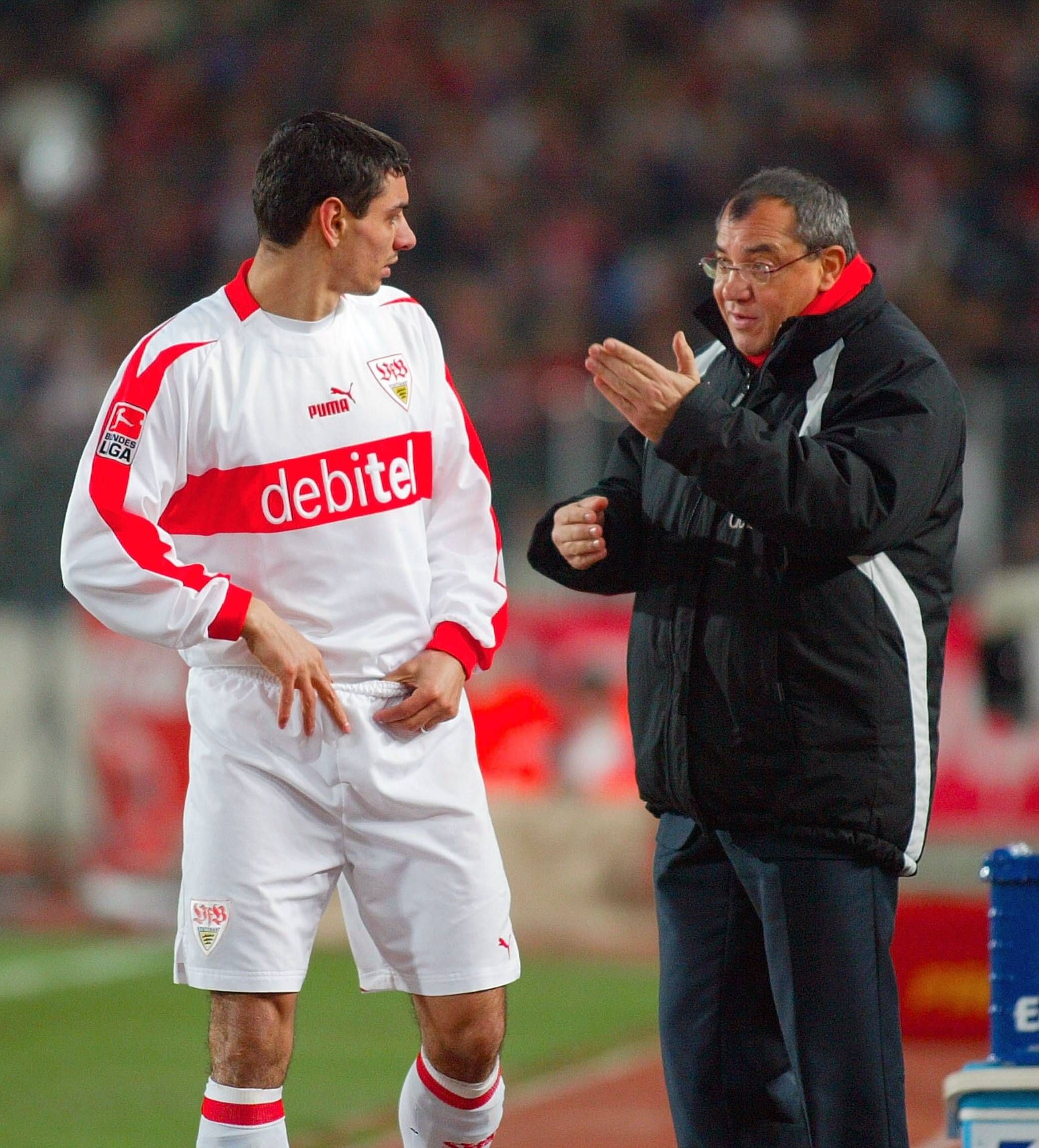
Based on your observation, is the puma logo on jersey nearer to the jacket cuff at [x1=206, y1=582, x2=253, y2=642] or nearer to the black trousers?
the jacket cuff at [x1=206, y1=582, x2=253, y2=642]

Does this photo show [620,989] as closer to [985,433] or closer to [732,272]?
[985,433]

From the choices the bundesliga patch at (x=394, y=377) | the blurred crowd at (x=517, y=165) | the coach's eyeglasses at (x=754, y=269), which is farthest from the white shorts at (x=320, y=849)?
the blurred crowd at (x=517, y=165)

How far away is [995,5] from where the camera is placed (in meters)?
12.1

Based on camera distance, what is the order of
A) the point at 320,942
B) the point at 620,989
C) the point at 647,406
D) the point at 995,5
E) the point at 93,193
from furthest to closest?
the point at 93,193, the point at 995,5, the point at 320,942, the point at 620,989, the point at 647,406

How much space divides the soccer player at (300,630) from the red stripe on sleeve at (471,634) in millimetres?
13

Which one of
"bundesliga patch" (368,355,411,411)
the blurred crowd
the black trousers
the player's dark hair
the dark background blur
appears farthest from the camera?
the blurred crowd

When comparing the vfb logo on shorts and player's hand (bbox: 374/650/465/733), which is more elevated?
player's hand (bbox: 374/650/465/733)

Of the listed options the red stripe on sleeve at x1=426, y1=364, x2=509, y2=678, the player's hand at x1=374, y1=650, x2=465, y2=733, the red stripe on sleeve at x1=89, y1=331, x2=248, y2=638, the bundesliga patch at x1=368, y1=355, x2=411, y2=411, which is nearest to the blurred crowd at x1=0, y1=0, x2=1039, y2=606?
the red stripe on sleeve at x1=426, y1=364, x2=509, y2=678

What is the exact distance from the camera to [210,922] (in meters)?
3.59

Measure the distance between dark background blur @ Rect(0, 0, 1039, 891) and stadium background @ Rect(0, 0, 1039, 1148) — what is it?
2 centimetres

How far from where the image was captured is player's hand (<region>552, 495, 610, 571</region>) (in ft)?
12.1

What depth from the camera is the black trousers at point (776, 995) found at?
11.2 feet

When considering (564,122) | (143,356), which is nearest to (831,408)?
(143,356)

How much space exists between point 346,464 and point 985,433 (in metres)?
5.41
